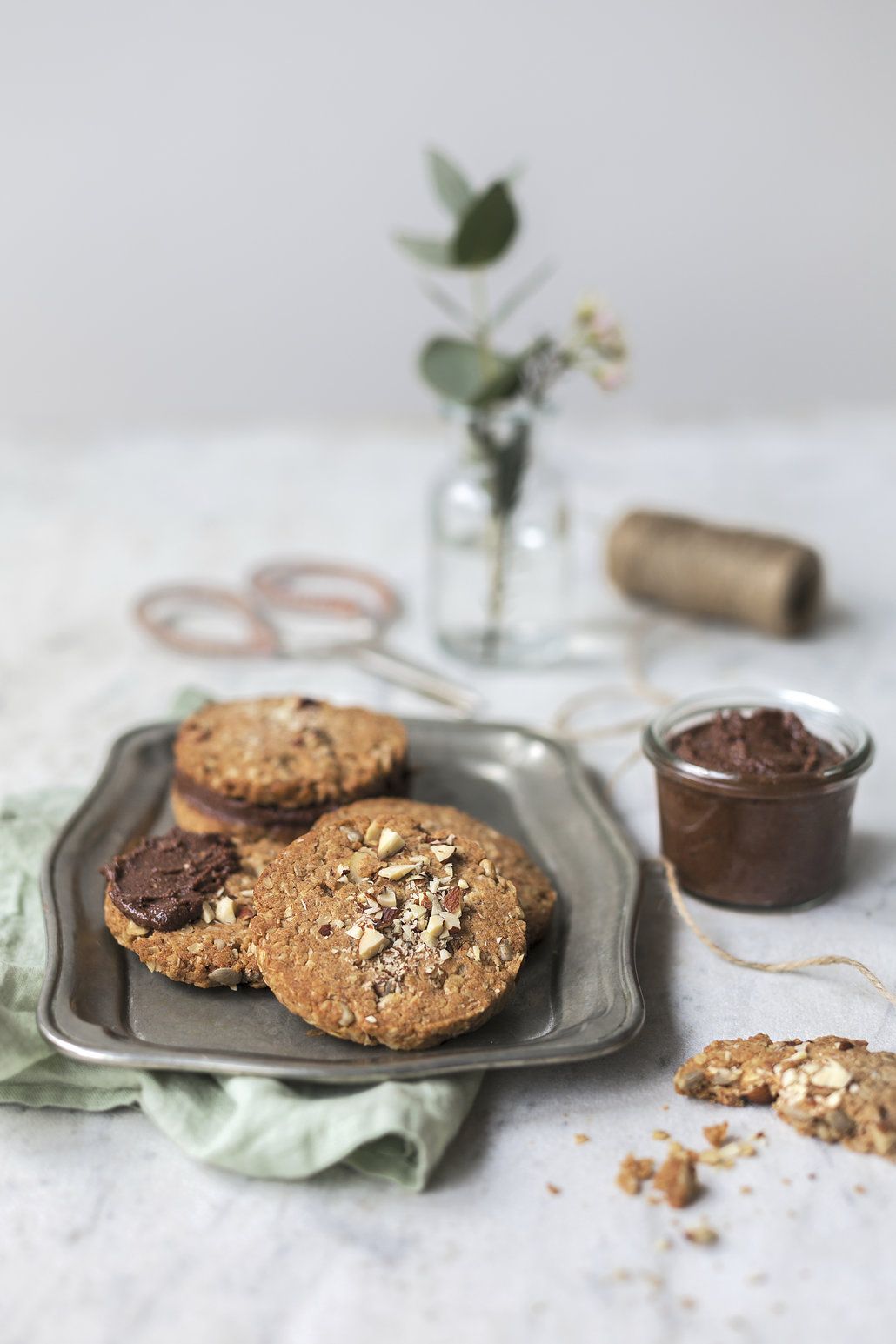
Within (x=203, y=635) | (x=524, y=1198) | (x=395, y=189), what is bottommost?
(x=203, y=635)

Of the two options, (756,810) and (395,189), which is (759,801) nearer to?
(756,810)

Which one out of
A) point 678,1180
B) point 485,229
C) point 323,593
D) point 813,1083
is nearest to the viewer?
point 678,1180

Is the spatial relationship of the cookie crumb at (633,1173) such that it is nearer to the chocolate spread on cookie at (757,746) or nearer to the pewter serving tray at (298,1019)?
the pewter serving tray at (298,1019)

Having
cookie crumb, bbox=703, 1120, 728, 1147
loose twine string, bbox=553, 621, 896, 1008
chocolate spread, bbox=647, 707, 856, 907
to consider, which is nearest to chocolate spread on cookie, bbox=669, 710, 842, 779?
chocolate spread, bbox=647, 707, 856, 907

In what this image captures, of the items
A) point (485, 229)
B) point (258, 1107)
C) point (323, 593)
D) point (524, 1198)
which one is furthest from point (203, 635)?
point (524, 1198)

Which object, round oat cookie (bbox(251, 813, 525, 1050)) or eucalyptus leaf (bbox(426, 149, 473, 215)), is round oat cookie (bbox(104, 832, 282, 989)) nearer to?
round oat cookie (bbox(251, 813, 525, 1050))

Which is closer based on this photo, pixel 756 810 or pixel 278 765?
pixel 756 810

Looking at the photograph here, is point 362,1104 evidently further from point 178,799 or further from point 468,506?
point 468,506
